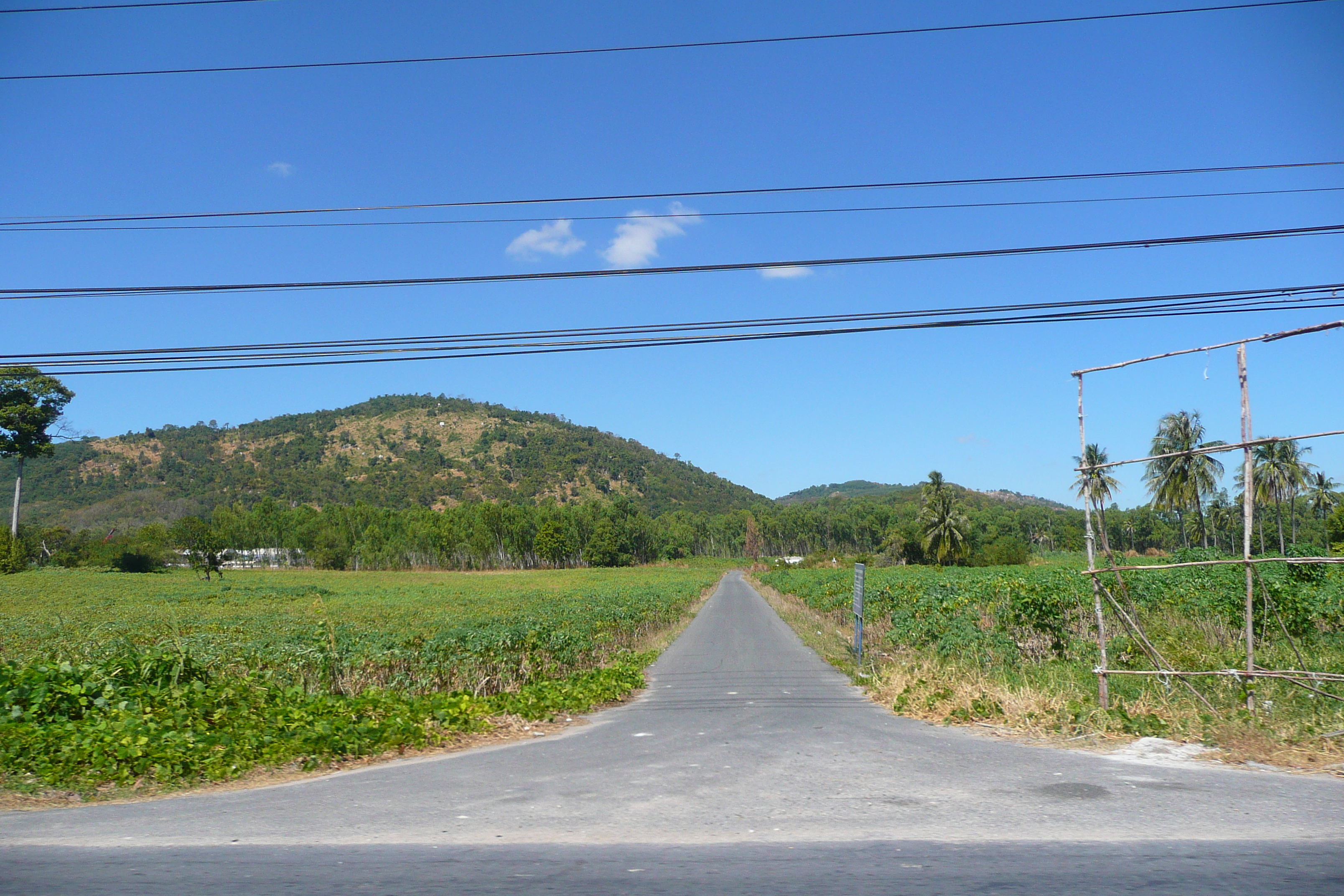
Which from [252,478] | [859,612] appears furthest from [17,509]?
[252,478]

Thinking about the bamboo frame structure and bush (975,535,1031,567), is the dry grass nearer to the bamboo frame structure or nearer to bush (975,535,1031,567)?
the bamboo frame structure

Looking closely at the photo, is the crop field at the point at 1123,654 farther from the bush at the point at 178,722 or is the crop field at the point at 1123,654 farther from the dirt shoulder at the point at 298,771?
the bush at the point at 178,722

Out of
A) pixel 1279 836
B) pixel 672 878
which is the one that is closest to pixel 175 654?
pixel 672 878

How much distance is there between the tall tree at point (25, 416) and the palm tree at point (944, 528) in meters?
85.2

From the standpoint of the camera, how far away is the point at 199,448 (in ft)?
626

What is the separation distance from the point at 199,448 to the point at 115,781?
214 m

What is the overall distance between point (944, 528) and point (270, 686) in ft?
276

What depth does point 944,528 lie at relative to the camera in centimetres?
8606

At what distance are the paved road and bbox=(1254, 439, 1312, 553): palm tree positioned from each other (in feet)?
9.59

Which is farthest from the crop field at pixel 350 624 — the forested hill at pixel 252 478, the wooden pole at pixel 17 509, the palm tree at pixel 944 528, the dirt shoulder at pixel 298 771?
the forested hill at pixel 252 478

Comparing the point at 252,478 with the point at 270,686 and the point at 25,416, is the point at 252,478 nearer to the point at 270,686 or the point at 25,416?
the point at 25,416

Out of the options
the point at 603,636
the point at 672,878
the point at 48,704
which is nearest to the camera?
the point at 672,878

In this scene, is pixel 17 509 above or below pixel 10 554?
above

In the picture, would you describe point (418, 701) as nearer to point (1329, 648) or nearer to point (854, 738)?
point (854, 738)
